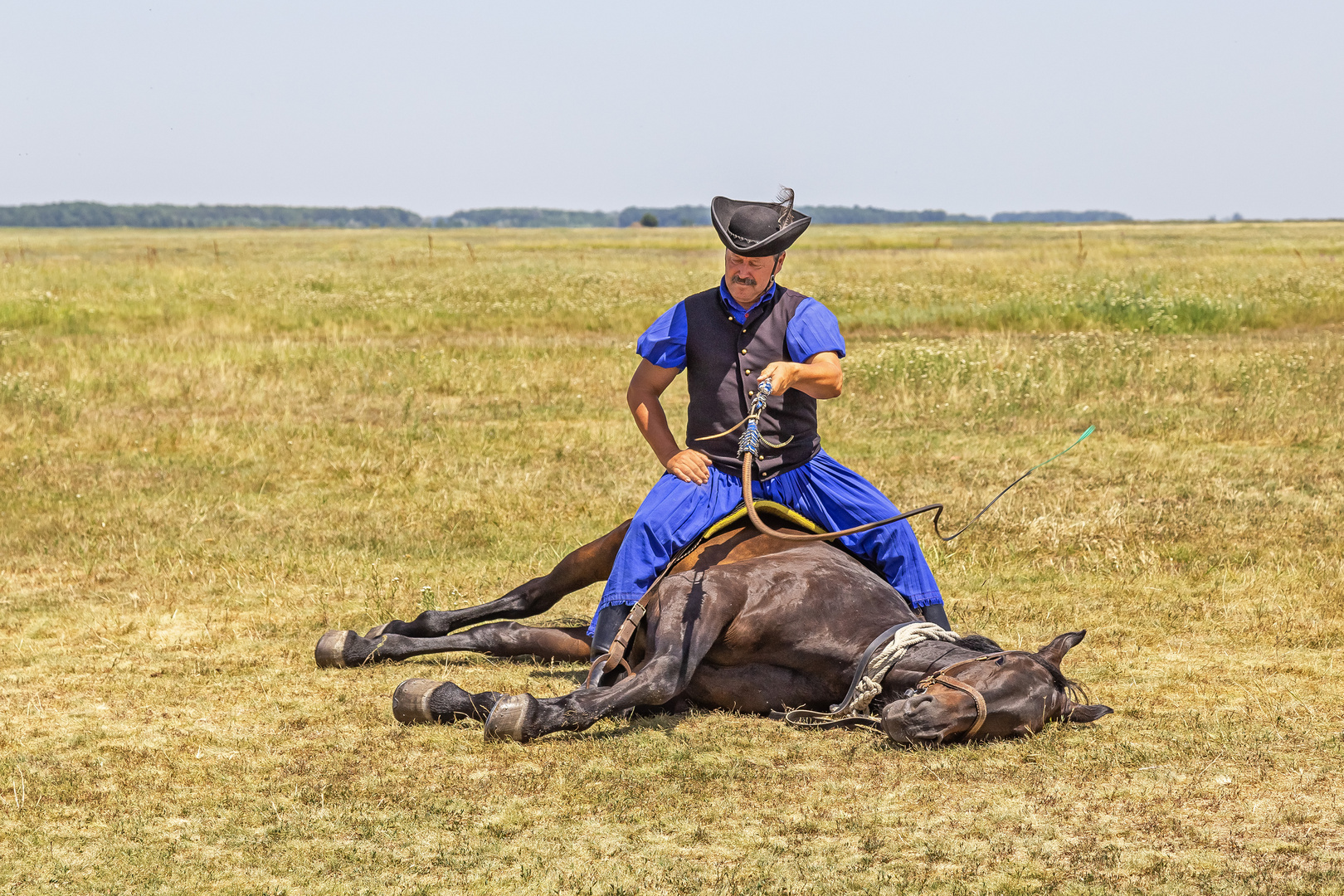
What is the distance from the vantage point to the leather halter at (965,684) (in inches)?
207

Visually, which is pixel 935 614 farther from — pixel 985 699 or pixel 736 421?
pixel 736 421

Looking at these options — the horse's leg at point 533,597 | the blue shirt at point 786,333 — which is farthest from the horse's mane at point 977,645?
the horse's leg at point 533,597

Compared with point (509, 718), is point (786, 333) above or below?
above

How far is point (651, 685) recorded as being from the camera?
5.56 meters

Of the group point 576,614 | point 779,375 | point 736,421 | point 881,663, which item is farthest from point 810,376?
point 576,614

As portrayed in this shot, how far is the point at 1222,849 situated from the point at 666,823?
1.80 metres

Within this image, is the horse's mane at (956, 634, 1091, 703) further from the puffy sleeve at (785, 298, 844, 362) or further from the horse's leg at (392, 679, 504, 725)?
the horse's leg at (392, 679, 504, 725)

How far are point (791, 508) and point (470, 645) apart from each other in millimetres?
1960

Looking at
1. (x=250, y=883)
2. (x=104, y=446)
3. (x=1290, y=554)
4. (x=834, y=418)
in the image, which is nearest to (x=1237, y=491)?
(x=1290, y=554)

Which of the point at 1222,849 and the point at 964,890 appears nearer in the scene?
the point at 964,890

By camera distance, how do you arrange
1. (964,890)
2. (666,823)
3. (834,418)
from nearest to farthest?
1. (964,890)
2. (666,823)
3. (834,418)

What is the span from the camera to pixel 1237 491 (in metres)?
11.0

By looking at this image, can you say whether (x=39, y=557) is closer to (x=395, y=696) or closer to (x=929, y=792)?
(x=395, y=696)

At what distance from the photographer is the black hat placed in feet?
19.7
